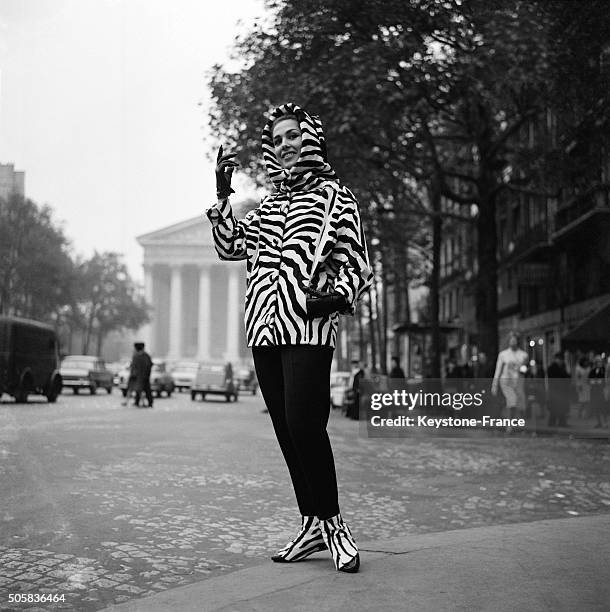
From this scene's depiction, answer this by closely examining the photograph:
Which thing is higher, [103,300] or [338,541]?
[103,300]

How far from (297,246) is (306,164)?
42 cm

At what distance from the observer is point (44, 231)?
9906 mm

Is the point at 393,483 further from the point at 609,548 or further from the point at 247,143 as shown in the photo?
the point at 247,143

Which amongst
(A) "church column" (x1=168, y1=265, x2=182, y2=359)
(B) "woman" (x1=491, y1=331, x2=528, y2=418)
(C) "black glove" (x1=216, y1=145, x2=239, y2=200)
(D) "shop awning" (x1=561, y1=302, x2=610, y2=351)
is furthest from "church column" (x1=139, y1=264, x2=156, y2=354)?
(C) "black glove" (x1=216, y1=145, x2=239, y2=200)

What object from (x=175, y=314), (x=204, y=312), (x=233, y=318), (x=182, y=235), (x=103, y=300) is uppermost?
(x=182, y=235)

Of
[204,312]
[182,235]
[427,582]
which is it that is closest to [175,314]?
[204,312]

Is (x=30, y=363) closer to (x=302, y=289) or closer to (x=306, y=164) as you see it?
(x=306, y=164)

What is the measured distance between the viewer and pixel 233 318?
10950 centimetres

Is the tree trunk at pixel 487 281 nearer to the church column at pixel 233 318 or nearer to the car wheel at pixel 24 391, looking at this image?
the car wheel at pixel 24 391

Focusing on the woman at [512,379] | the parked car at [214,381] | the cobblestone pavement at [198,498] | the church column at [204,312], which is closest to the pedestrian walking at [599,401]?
the woman at [512,379]

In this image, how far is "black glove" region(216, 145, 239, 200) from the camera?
431 centimetres

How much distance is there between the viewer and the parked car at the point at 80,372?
3931 cm

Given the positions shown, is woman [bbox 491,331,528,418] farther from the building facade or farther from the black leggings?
the black leggings

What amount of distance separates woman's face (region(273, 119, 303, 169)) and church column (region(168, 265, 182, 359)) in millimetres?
102723
